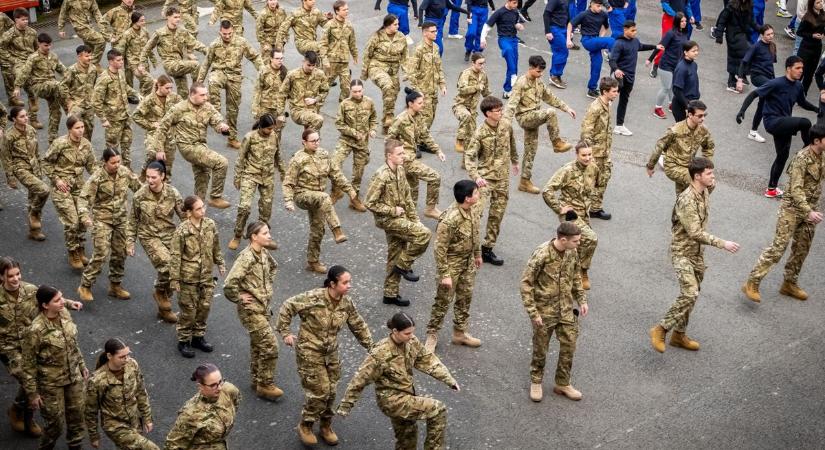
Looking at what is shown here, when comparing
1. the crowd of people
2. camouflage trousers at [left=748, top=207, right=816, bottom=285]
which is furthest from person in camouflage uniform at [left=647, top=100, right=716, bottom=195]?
camouflage trousers at [left=748, top=207, right=816, bottom=285]

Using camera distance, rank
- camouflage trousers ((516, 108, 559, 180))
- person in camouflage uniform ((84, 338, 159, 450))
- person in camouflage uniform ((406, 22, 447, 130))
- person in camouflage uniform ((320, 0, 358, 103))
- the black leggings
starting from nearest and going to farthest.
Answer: person in camouflage uniform ((84, 338, 159, 450))
camouflage trousers ((516, 108, 559, 180))
the black leggings
person in camouflage uniform ((406, 22, 447, 130))
person in camouflage uniform ((320, 0, 358, 103))

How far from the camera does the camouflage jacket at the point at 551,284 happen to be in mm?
10820

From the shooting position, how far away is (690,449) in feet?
34.1

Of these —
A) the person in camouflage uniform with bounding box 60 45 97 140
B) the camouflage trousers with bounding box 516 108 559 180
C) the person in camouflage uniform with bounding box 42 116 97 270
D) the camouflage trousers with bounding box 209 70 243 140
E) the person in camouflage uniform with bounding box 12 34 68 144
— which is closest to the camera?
the person in camouflage uniform with bounding box 42 116 97 270

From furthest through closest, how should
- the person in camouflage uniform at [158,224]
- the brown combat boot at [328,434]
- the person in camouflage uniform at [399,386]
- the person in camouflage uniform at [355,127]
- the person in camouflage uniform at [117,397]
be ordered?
the person in camouflage uniform at [355,127] < the person in camouflage uniform at [158,224] < the brown combat boot at [328,434] < the person in camouflage uniform at [399,386] < the person in camouflage uniform at [117,397]

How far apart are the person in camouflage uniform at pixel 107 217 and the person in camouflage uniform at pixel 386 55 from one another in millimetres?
5970

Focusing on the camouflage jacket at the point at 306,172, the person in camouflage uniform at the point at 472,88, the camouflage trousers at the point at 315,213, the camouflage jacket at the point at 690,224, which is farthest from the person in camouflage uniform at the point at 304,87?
the camouflage jacket at the point at 690,224

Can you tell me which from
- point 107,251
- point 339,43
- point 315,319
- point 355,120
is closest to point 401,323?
point 315,319

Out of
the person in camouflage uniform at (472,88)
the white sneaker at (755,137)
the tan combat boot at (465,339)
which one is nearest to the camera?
the tan combat boot at (465,339)

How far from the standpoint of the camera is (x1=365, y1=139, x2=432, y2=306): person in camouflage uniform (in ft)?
41.6

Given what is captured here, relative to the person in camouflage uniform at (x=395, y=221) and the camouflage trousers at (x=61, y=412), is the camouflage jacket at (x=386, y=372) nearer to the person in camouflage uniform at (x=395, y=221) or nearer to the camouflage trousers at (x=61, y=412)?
the camouflage trousers at (x=61, y=412)

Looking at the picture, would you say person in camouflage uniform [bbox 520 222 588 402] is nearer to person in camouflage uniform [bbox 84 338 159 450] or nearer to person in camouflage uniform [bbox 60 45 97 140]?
person in camouflage uniform [bbox 84 338 159 450]

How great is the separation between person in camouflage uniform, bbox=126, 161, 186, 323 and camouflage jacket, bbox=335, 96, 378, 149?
11.5 ft

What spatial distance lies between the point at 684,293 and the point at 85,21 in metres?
13.4
